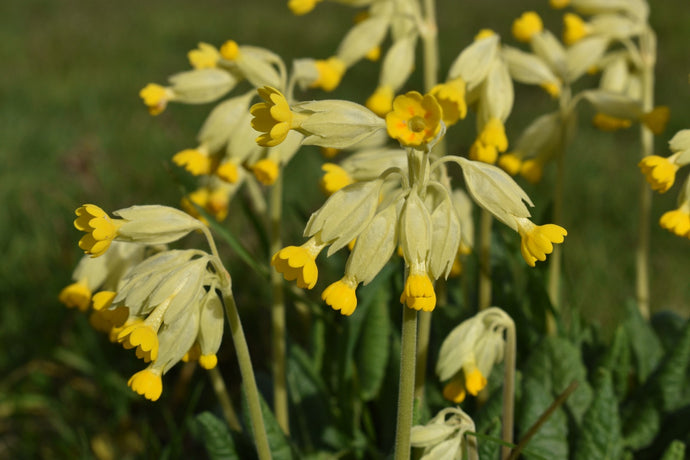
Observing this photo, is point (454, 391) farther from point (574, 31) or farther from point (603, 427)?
point (574, 31)

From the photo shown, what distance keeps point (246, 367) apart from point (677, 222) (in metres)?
1.04

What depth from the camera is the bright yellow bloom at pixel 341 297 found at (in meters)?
1.46

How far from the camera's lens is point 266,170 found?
2.03 metres

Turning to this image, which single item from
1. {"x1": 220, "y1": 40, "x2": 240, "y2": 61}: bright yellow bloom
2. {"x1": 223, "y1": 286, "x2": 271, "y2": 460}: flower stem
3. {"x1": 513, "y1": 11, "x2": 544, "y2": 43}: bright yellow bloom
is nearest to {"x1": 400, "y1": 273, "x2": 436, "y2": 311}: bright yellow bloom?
{"x1": 223, "y1": 286, "x2": 271, "y2": 460}: flower stem

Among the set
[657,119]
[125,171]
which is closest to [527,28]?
[657,119]

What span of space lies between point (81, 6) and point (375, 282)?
807 centimetres

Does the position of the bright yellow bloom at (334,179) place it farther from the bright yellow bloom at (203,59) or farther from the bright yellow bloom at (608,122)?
the bright yellow bloom at (608,122)

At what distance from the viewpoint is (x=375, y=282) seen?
2162 millimetres

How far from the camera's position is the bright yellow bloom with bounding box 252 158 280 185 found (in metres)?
2.03

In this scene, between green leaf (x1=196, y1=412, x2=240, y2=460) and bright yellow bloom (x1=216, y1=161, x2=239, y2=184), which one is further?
bright yellow bloom (x1=216, y1=161, x2=239, y2=184)

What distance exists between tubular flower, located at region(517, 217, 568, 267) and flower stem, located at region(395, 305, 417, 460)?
0.88 ft

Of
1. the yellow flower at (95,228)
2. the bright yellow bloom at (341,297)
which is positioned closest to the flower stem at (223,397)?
the yellow flower at (95,228)

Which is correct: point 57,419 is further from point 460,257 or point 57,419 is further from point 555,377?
point 555,377

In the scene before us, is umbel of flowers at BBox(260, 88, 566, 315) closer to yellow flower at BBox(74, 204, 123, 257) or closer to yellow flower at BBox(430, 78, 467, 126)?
yellow flower at BBox(430, 78, 467, 126)
